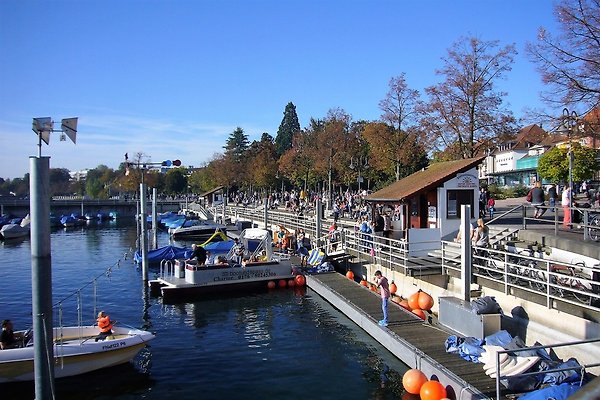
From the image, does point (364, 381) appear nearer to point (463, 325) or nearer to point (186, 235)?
point (463, 325)

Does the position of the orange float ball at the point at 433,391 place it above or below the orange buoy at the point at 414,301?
below

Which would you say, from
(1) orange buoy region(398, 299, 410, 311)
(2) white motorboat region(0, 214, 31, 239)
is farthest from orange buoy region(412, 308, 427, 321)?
(2) white motorboat region(0, 214, 31, 239)

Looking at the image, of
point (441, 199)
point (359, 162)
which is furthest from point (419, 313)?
point (359, 162)

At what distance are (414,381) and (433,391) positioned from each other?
36.4 inches

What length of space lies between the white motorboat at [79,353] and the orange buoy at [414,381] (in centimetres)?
777

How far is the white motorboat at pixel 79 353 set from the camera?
1367 centimetres

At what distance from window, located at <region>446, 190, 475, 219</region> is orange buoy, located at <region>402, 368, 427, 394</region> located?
1184 cm

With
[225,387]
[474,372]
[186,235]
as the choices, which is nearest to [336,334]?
[225,387]

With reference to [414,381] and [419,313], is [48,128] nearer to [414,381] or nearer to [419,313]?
[414,381]

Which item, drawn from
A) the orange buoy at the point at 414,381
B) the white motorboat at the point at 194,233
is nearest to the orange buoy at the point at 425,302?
the orange buoy at the point at 414,381

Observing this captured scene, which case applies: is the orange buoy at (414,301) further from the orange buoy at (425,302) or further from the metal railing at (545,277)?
the metal railing at (545,277)

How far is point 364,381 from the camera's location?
46.3 ft

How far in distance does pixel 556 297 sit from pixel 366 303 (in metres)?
8.02

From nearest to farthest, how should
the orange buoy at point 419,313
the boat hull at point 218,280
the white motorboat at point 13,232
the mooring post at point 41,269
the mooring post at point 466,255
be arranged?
the mooring post at point 41,269 → the mooring post at point 466,255 → the orange buoy at point 419,313 → the boat hull at point 218,280 → the white motorboat at point 13,232
